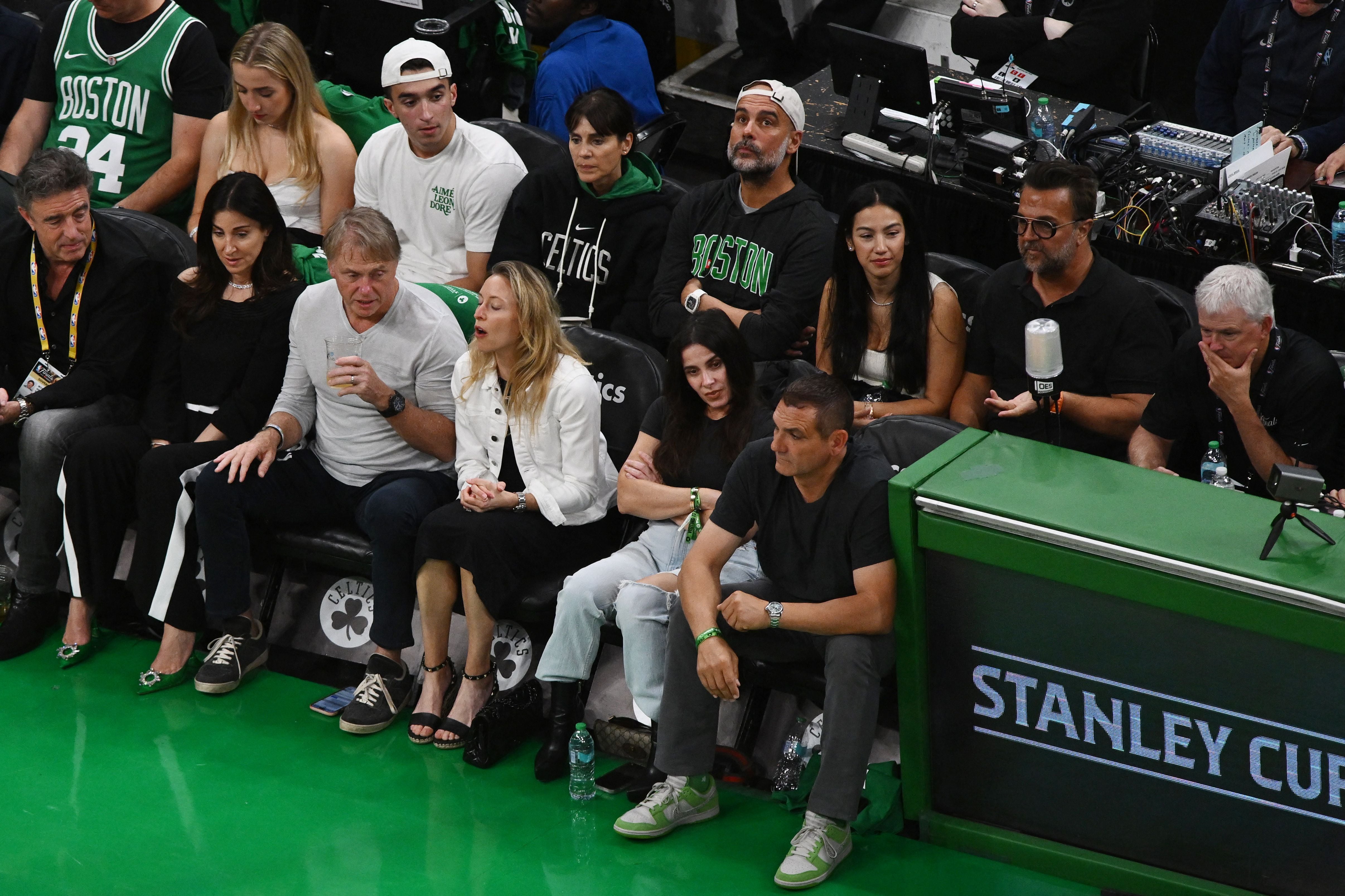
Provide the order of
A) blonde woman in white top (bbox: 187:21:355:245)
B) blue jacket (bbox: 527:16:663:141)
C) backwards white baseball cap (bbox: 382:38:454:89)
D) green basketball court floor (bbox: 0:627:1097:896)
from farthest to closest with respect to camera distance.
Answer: blue jacket (bbox: 527:16:663:141)
blonde woman in white top (bbox: 187:21:355:245)
backwards white baseball cap (bbox: 382:38:454:89)
green basketball court floor (bbox: 0:627:1097:896)

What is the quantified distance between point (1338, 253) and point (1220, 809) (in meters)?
2.16

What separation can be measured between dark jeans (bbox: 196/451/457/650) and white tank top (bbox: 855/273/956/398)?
4.30 ft

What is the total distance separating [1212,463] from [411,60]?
3.01 m

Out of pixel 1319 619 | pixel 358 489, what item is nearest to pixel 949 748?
pixel 1319 619

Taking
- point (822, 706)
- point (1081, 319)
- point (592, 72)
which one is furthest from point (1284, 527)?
point (592, 72)

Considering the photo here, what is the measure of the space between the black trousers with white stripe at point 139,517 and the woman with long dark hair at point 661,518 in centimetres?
126

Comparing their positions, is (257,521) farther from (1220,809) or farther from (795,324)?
(1220,809)

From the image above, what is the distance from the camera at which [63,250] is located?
485 cm

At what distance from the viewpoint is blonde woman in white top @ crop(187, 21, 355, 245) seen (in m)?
5.34

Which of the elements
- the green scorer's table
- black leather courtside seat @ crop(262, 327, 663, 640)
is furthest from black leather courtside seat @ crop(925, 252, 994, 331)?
the green scorer's table

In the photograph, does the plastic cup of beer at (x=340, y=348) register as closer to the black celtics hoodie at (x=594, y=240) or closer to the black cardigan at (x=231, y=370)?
the black cardigan at (x=231, y=370)

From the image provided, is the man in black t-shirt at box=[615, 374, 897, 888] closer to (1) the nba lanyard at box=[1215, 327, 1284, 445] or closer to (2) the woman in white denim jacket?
(2) the woman in white denim jacket

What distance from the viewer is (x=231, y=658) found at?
455 cm

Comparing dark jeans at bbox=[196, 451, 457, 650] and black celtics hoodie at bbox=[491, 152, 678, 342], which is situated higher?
black celtics hoodie at bbox=[491, 152, 678, 342]
